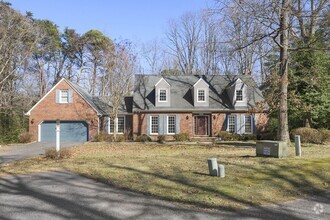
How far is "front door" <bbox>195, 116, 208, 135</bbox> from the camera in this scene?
31406 mm

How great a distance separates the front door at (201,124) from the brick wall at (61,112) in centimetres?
929

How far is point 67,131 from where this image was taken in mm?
31344

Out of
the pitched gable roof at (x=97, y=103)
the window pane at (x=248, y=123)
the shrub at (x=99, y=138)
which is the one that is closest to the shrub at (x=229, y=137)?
the window pane at (x=248, y=123)

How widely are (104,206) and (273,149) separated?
789cm

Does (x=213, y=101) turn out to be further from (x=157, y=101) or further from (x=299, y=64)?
(x=299, y=64)

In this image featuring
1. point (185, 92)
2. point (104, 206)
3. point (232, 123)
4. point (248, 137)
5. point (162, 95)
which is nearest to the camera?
point (104, 206)

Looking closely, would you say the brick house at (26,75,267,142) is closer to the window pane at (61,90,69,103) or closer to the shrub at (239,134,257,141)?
the window pane at (61,90,69,103)

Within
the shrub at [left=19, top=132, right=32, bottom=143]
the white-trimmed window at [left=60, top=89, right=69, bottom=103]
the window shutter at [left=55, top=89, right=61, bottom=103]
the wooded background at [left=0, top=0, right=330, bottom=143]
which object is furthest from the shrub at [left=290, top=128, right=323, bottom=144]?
the shrub at [left=19, top=132, right=32, bottom=143]

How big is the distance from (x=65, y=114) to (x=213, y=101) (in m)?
13.8

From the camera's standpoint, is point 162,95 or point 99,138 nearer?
point 99,138

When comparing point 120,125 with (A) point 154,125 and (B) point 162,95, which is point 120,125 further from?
(B) point 162,95

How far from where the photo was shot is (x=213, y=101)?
31938 millimetres

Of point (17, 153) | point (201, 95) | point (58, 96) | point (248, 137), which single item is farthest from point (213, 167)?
point (58, 96)

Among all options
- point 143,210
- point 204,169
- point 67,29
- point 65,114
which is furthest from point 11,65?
point 143,210
